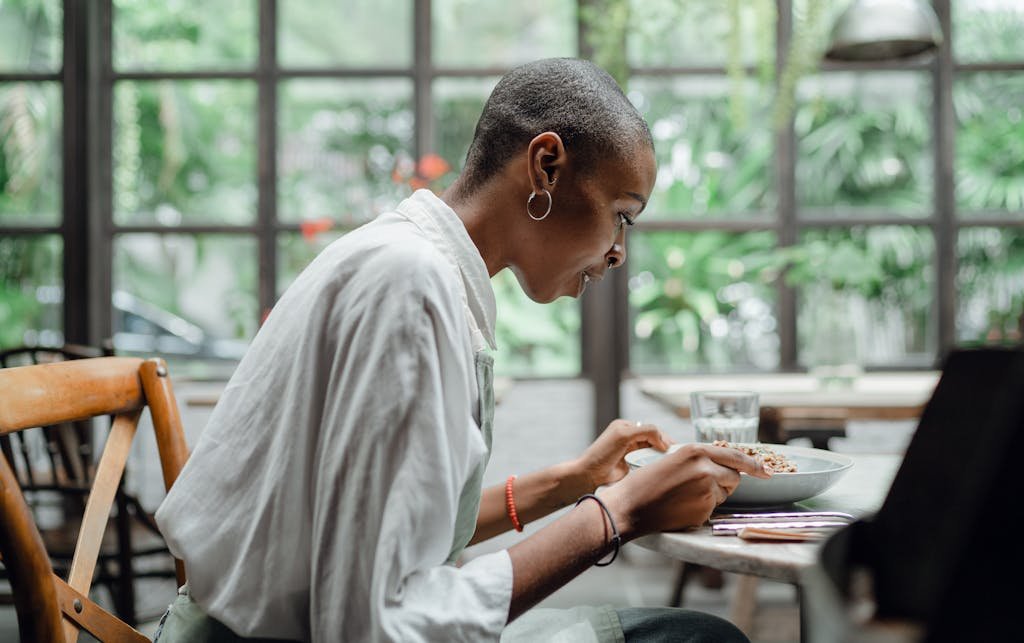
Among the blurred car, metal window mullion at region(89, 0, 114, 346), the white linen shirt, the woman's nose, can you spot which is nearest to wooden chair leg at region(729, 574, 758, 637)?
the woman's nose

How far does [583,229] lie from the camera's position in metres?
1.04

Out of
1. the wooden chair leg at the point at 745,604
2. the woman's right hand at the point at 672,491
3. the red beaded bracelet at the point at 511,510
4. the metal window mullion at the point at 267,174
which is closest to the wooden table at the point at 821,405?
the wooden chair leg at the point at 745,604

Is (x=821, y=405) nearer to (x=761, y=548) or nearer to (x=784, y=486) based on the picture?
(x=784, y=486)

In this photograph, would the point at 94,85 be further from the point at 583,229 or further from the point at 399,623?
the point at 399,623

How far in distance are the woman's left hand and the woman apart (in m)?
0.23

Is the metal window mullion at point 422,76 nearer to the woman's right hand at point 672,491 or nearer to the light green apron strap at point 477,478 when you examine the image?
the light green apron strap at point 477,478

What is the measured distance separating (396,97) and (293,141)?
0.48 m

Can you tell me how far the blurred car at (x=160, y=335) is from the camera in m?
3.95

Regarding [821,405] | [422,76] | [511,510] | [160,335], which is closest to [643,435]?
[511,510]

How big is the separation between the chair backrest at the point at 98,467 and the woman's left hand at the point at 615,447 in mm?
515

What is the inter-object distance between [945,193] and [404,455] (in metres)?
3.64

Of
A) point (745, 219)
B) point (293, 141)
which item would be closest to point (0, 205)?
point (293, 141)

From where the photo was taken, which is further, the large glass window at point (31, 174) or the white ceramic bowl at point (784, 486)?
the large glass window at point (31, 174)

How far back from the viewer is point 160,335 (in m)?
3.97
